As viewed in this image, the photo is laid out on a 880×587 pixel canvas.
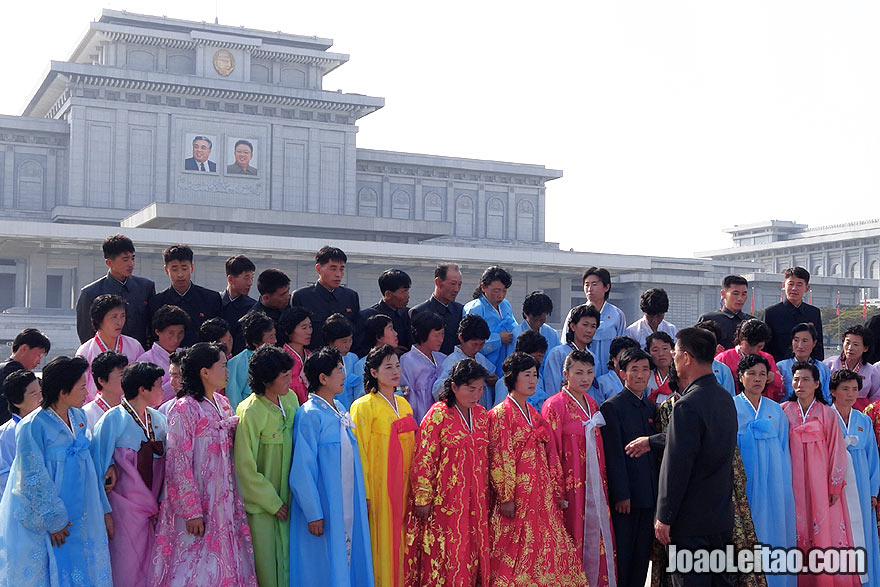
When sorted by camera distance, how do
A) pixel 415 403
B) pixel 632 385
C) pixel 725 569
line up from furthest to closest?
pixel 415 403, pixel 632 385, pixel 725 569

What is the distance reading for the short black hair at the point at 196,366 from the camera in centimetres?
511

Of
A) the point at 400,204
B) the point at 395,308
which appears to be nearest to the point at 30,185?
the point at 400,204

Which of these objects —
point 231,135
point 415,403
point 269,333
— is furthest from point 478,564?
point 231,135

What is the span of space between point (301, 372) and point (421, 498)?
1261 millimetres

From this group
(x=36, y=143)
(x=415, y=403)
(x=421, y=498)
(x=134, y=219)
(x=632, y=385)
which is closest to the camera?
(x=421, y=498)

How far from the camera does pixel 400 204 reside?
46.9m

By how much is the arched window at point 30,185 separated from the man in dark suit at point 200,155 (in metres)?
6.27

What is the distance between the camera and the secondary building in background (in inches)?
1282

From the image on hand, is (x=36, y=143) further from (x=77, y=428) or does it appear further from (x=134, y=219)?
(x=77, y=428)

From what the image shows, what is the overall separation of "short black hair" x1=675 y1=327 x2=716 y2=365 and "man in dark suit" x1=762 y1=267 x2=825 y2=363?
10.6 feet

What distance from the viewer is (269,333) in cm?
606

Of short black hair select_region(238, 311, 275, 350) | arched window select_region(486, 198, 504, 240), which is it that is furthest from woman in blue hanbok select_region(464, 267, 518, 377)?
arched window select_region(486, 198, 504, 240)

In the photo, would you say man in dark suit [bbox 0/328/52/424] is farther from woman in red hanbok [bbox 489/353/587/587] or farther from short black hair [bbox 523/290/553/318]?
short black hair [bbox 523/290/553/318]

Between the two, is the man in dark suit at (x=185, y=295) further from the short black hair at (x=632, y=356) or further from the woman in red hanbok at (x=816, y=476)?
the woman in red hanbok at (x=816, y=476)
